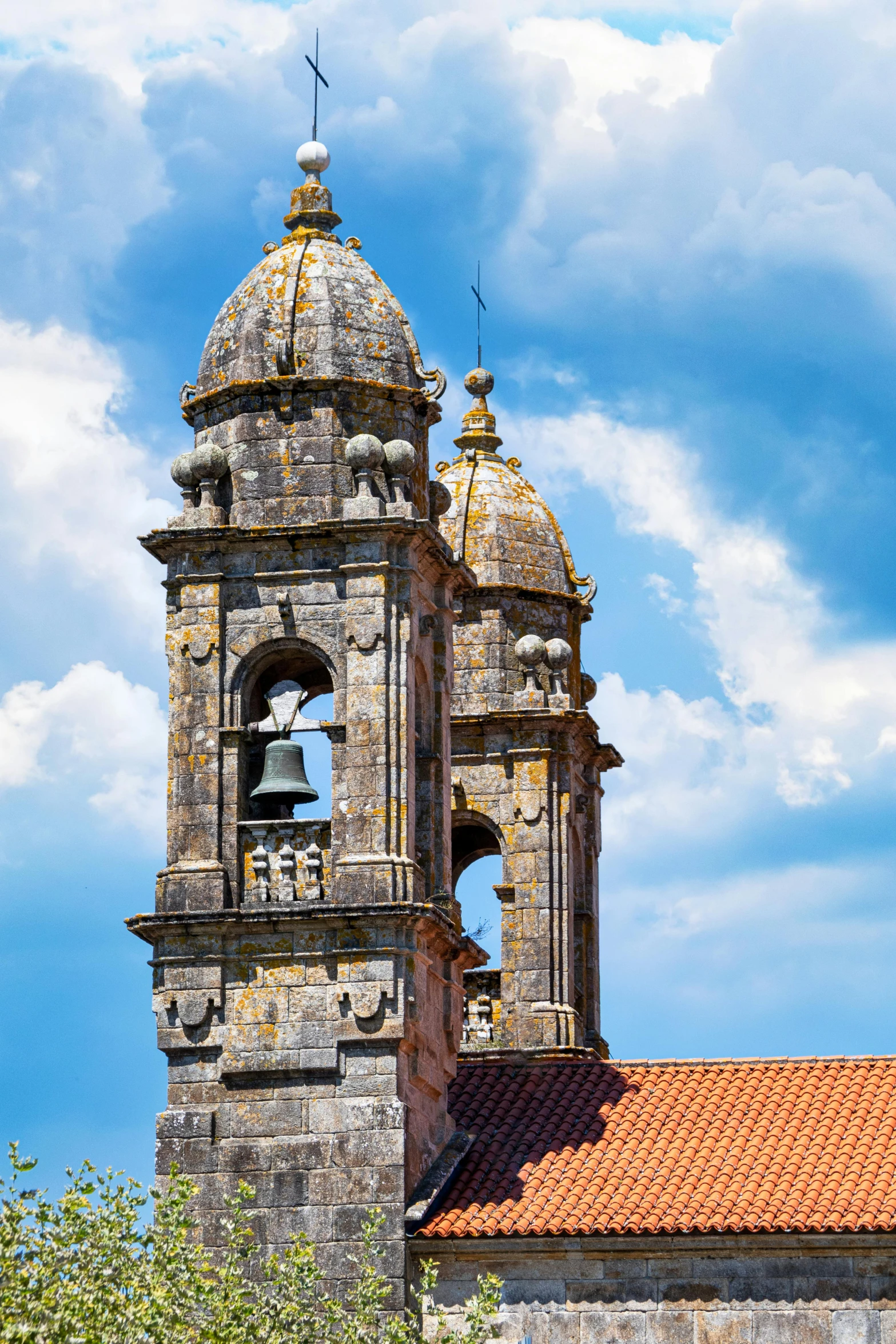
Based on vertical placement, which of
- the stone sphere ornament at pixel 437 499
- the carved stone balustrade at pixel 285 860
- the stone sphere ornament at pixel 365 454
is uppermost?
the stone sphere ornament at pixel 437 499

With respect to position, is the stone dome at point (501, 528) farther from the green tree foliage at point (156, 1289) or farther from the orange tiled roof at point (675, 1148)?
the green tree foliage at point (156, 1289)

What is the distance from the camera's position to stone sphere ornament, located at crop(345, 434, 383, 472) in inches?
1195

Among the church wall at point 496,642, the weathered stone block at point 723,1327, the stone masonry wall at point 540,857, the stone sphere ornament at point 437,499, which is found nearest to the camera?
the weathered stone block at point 723,1327

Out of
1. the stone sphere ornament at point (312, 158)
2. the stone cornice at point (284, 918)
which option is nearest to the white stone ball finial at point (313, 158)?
the stone sphere ornament at point (312, 158)

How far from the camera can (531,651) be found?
37094 mm

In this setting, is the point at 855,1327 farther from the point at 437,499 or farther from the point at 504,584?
the point at 504,584

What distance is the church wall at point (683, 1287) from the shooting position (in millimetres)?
27312

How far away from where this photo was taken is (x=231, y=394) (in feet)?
102

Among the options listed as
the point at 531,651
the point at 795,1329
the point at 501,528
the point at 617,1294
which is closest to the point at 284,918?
the point at 617,1294

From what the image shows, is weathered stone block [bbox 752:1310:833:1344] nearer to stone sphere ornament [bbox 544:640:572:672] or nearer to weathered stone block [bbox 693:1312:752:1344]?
weathered stone block [bbox 693:1312:752:1344]

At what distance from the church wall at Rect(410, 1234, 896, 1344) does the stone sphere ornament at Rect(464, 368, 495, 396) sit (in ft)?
48.0

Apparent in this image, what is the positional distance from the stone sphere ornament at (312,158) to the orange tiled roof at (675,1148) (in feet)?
32.6

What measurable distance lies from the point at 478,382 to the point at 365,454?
975cm

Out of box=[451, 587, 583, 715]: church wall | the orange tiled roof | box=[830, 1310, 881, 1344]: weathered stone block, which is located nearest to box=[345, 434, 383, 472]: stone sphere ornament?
the orange tiled roof
